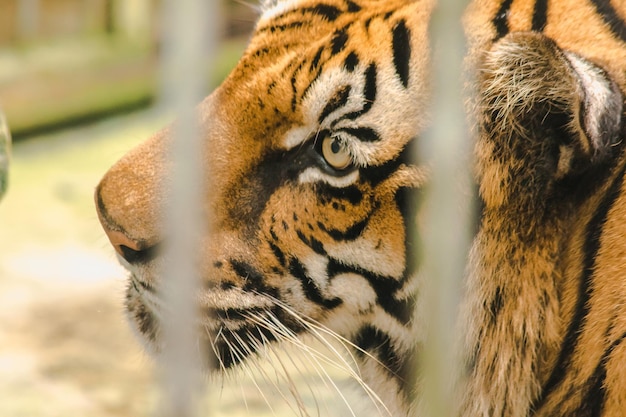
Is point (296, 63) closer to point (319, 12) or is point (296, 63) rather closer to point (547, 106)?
point (319, 12)

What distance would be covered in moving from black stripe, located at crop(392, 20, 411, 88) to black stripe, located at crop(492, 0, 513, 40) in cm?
15

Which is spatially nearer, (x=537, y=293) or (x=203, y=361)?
(x=537, y=293)

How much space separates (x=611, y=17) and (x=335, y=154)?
51 centimetres

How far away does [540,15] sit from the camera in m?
1.59

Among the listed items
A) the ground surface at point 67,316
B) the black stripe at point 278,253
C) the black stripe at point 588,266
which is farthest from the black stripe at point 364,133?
the ground surface at point 67,316

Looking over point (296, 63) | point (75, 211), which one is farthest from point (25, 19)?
point (296, 63)

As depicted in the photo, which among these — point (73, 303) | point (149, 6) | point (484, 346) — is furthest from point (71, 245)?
point (484, 346)

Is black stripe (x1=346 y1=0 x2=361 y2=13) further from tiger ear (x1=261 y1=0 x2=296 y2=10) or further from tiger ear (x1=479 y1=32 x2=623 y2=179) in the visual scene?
tiger ear (x1=479 y1=32 x2=623 y2=179)

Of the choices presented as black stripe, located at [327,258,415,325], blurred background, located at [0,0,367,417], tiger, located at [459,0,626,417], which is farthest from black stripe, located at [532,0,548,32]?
blurred background, located at [0,0,367,417]

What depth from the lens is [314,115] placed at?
5.19 ft

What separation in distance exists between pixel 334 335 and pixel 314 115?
39 cm

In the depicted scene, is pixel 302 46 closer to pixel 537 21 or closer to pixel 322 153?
pixel 322 153

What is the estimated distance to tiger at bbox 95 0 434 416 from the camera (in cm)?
156

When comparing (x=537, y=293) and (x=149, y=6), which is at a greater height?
(x=537, y=293)
